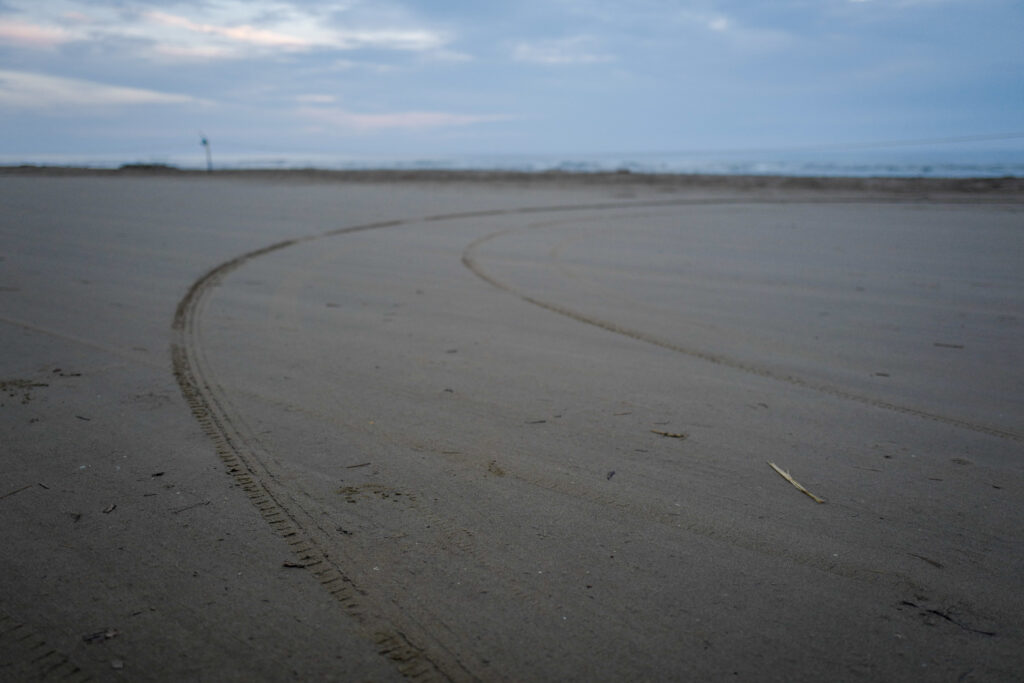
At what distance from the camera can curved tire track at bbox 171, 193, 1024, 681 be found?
1809mm

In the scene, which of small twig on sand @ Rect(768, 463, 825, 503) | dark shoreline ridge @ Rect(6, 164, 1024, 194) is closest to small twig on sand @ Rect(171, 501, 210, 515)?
small twig on sand @ Rect(768, 463, 825, 503)

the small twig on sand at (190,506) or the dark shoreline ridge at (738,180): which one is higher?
the dark shoreline ridge at (738,180)

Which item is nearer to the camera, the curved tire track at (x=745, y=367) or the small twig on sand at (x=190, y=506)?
the small twig on sand at (x=190, y=506)

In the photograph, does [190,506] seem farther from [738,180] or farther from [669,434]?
[738,180]

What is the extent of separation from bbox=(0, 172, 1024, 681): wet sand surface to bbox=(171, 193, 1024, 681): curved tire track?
13 millimetres

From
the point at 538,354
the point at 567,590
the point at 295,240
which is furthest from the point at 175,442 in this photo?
the point at 295,240

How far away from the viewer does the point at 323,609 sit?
6.37 feet

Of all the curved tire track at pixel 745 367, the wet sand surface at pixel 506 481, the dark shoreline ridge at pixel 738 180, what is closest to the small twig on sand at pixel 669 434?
the wet sand surface at pixel 506 481

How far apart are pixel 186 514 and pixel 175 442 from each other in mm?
682

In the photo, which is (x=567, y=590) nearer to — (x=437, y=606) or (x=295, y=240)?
(x=437, y=606)

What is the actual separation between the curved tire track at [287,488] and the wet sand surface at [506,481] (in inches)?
0.5

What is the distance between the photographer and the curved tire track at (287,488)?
5.93 feet

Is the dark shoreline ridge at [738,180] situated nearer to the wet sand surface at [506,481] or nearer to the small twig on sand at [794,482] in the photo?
the wet sand surface at [506,481]

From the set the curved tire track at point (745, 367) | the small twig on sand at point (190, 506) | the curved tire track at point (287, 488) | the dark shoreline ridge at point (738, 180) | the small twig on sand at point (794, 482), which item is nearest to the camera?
the curved tire track at point (287, 488)
